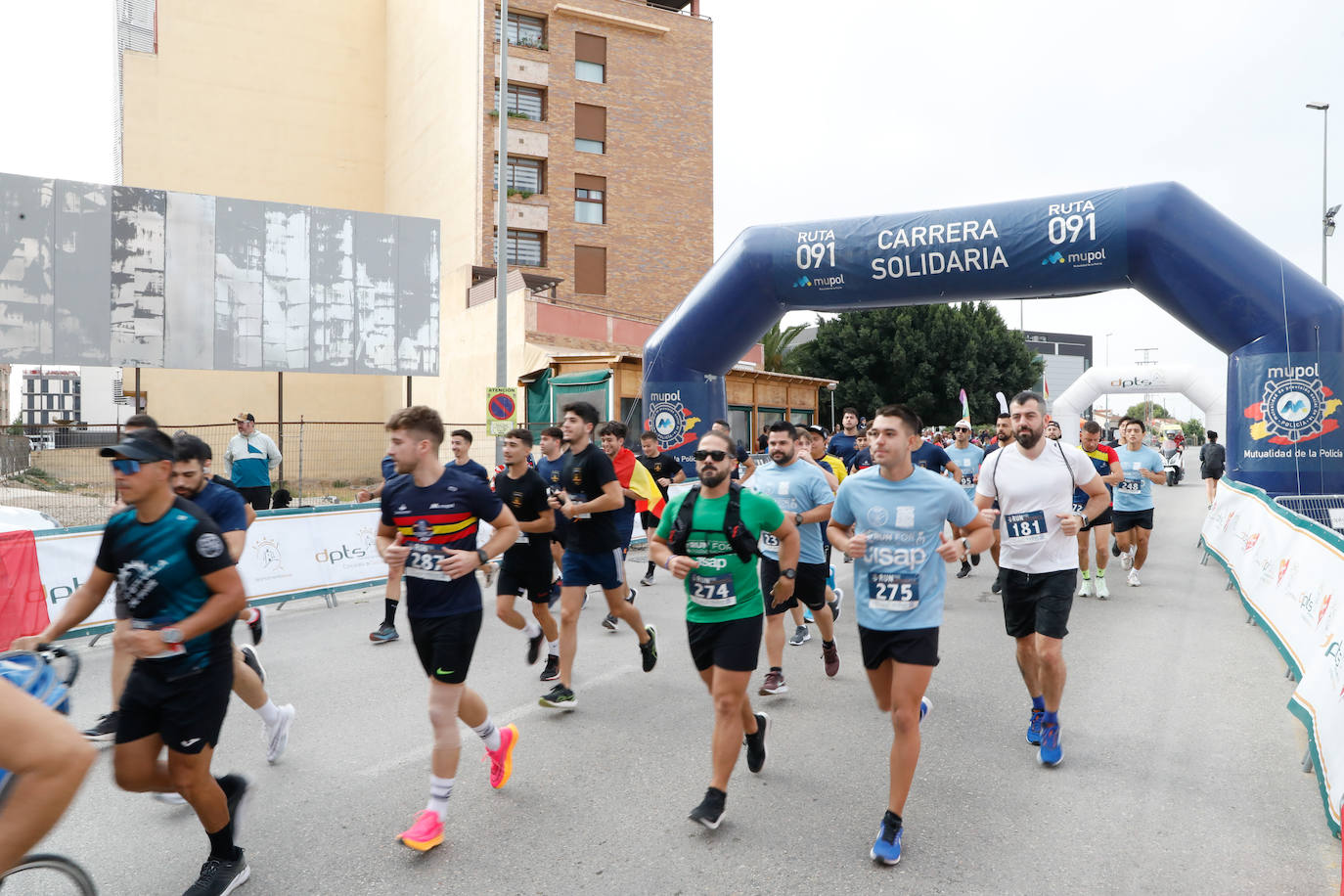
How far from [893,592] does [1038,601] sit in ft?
4.79

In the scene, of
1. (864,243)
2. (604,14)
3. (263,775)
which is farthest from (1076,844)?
(604,14)

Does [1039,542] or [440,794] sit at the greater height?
[1039,542]

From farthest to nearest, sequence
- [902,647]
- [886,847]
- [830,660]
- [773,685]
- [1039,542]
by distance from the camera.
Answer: [830,660], [773,685], [1039,542], [902,647], [886,847]

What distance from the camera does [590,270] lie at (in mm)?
34594

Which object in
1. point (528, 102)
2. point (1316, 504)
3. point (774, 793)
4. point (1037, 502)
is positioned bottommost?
point (774, 793)

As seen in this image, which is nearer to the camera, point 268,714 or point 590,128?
point 268,714

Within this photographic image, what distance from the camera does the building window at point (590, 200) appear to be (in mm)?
34375

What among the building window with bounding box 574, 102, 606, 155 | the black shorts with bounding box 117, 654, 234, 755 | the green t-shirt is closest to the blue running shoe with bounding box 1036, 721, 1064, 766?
the green t-shirt

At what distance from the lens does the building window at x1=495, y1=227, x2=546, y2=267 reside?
110 ft

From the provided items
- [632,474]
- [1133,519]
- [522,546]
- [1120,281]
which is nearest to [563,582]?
[522,546]

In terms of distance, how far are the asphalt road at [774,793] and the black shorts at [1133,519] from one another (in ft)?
13.0

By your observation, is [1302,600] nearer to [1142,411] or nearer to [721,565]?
[721,565]

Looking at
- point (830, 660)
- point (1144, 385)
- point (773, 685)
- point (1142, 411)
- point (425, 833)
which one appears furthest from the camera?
point (1142, 411)

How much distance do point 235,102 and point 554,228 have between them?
41.3 feet
